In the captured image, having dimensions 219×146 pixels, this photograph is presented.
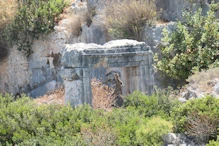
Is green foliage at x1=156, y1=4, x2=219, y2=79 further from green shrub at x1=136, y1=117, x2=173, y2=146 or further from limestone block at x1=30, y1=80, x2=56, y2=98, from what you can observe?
green shrub at x1=136, y1=117, x2=173, y2=146

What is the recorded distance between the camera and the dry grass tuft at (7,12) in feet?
60.8

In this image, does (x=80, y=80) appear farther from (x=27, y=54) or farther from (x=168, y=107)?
(x=27, y=54)

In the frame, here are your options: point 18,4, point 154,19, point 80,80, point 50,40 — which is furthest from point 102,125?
point 18,4

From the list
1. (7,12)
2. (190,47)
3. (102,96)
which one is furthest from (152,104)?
(7,12)

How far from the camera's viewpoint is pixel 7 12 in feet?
61.0

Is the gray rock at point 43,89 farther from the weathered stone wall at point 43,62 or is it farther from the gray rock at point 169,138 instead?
the gray rock at point 169,138

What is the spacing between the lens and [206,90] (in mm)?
11406

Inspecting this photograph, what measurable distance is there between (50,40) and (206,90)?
9229 mm

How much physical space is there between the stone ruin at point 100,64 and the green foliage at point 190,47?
3050mm

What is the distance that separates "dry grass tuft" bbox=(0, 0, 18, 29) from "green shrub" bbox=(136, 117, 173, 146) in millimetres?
12709

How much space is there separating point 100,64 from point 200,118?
15.5ft

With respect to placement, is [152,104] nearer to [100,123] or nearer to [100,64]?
[100,123]

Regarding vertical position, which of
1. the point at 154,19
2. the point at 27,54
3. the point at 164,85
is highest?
the point at 154,19

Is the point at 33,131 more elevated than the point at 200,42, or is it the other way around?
the point at 200,42
